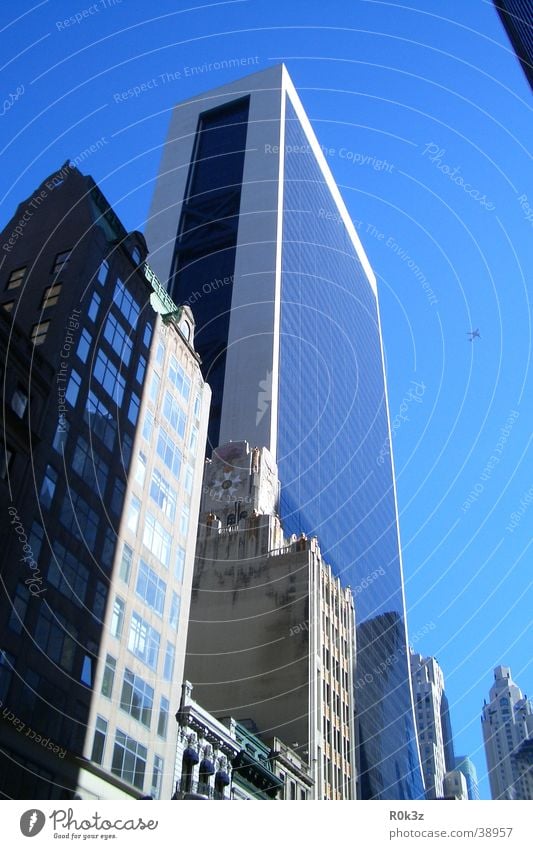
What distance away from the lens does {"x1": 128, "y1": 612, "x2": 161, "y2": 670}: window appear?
142ft

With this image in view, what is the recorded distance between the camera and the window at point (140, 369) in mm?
51188

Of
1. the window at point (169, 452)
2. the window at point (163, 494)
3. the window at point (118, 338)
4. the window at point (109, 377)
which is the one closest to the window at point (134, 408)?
the window at point (109, 377)

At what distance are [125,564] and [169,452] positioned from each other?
10549 mm

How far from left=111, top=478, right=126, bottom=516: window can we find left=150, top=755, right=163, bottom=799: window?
12230mm

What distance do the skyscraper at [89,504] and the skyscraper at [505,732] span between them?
243 feet

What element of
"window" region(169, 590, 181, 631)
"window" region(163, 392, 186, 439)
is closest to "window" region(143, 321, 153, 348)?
"window" region(163, 392, 186, 439)

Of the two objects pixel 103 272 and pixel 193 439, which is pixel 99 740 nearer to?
pixel 193 439

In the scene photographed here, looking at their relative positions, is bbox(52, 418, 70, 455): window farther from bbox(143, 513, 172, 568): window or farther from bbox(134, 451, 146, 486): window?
bbox(143, 513, 172, 568): window

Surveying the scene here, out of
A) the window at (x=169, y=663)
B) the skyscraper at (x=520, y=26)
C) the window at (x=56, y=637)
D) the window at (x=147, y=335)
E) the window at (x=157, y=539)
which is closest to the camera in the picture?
the window at (x=56, y=637)

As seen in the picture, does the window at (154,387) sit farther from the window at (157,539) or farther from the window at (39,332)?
the window at (39,332)

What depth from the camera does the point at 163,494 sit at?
51.5 meters
